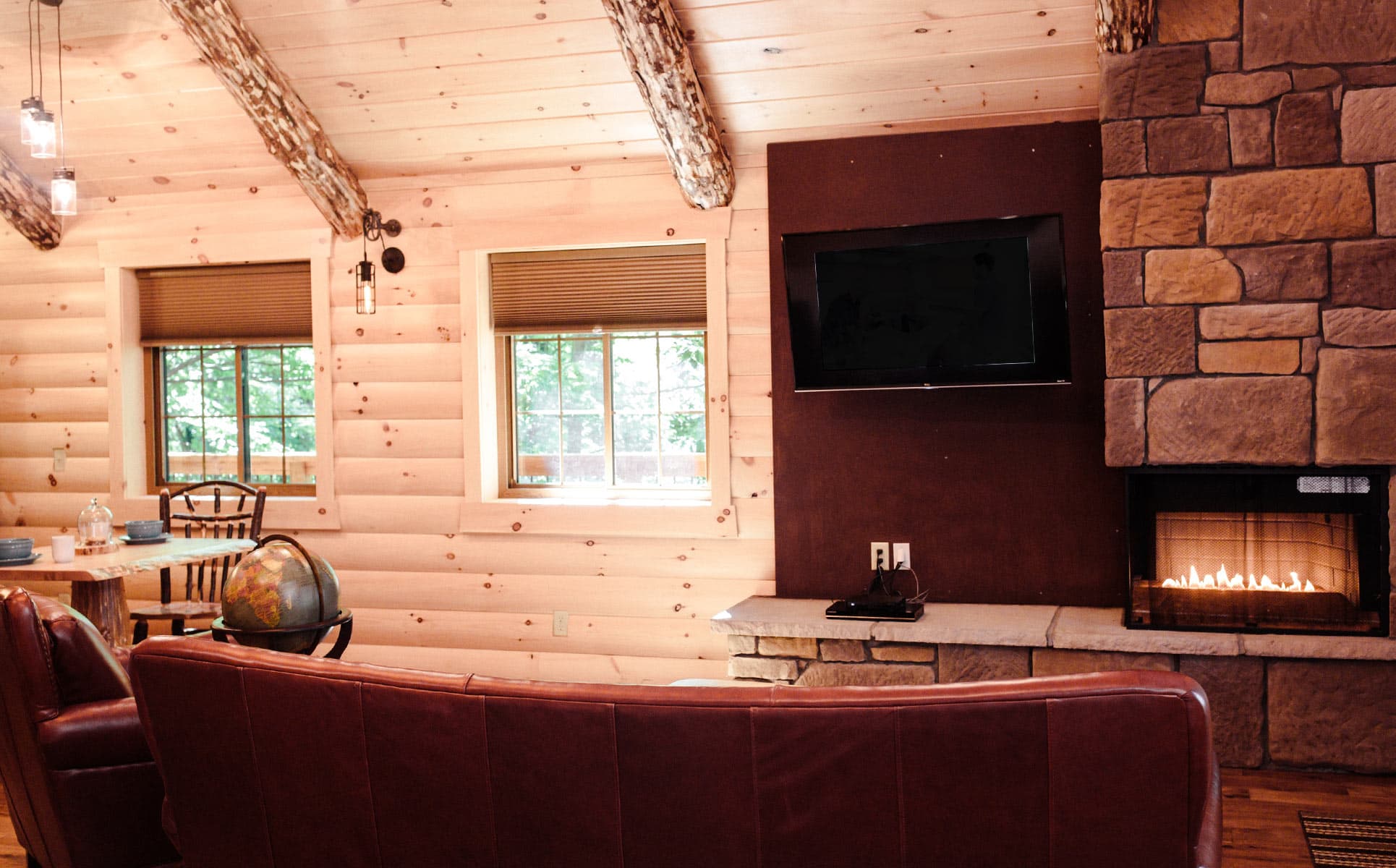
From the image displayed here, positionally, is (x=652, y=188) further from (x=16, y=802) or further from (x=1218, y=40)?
(x=16, y=802)

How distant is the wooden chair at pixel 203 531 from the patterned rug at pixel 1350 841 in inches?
146

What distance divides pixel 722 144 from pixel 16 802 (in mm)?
3221

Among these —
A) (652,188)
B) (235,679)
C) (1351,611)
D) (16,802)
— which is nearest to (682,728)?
(235,679)

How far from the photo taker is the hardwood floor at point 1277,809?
2.94 metres

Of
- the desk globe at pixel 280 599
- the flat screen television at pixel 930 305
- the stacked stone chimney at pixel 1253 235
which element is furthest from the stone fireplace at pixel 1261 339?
the desk globe at pixel 280 599

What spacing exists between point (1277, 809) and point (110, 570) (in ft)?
12.4

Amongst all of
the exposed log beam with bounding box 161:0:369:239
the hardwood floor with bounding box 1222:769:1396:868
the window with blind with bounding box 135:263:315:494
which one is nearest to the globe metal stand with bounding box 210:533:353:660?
the hardwood floor with bounding box 1222:769:1396:868

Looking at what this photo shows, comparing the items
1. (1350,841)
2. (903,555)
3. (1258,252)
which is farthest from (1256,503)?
(903,555)

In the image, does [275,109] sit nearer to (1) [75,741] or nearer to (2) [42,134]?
(2) [42,134]

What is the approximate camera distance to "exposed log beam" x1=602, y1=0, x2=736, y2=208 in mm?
3721

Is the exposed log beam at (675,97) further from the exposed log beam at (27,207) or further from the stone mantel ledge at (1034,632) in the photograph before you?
the exposed log beam at (27,207)

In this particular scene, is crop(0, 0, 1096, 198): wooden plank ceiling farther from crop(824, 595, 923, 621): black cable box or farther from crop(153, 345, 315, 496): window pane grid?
crop(824, 595, 923, 621): black cable box

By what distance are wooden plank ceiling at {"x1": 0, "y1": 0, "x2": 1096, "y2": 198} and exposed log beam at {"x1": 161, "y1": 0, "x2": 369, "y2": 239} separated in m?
0.08

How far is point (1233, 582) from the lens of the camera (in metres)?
3.71
